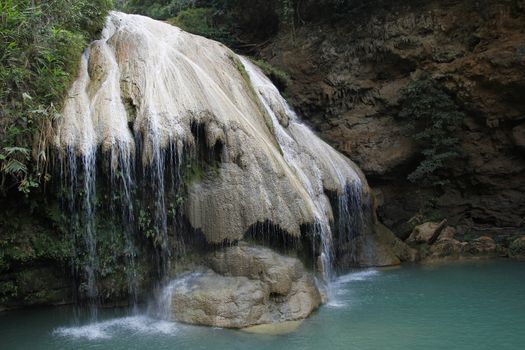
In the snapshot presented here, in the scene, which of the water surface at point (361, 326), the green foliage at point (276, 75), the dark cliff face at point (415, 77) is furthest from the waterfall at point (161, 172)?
→ the dark cliff face at point (415, 77)

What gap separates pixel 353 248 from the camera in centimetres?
1467

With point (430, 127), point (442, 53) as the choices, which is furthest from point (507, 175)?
point (442, 53)

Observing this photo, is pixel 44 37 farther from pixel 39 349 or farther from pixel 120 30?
pixel 39 349

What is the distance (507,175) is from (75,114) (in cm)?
1374

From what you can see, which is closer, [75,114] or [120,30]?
[75,114]

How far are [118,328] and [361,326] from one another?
4.53 m

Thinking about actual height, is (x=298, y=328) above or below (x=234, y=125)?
below

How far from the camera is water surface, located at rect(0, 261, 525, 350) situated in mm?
8039

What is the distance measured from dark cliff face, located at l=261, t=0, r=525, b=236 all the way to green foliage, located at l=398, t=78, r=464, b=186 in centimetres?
34

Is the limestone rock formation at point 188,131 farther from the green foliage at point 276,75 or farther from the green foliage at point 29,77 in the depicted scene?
the green foliage at point 276,75

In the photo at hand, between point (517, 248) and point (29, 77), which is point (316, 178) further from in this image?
point (29, 77)

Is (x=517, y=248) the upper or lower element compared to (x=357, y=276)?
upper

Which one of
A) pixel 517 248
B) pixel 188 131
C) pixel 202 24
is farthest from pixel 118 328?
pixel 202 24

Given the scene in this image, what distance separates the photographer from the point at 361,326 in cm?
877
